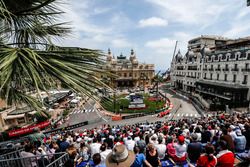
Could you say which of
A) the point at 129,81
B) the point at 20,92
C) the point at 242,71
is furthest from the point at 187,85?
the point at 20,92

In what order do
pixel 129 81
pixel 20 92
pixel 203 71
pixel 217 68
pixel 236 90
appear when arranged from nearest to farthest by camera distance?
pixel 20 92, pixel 236 90, pixel 217 68, pixel 203 71, pixel 129 81

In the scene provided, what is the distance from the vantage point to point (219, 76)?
40.2 meters

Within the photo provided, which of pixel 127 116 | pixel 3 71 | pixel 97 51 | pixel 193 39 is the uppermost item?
pixel 193 39

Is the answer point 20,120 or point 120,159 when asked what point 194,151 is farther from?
point 20,120

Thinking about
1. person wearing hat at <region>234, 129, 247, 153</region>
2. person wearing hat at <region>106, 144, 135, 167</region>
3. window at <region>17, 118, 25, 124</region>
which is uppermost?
person wearing hat at <region>106, 144, 135, 167</region>

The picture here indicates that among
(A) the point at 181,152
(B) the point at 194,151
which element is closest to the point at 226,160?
(B) the point at 194,151

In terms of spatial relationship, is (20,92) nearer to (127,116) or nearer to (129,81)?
(127,116)

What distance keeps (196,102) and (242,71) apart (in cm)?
1235

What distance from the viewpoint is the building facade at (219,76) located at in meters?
32.3

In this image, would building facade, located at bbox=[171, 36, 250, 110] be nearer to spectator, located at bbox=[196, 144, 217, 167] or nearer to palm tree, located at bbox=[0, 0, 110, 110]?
spectator, located at bbox=[196, 144, 217, 167]

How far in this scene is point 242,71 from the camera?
32.9m

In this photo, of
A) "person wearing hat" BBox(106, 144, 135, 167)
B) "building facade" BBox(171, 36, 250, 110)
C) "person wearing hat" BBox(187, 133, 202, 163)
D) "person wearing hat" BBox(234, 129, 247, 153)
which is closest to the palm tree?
"person wearing hat" BBox(106, 144, 135, 167)

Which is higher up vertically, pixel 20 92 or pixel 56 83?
pixel 56 83

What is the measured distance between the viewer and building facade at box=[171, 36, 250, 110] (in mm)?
32312
